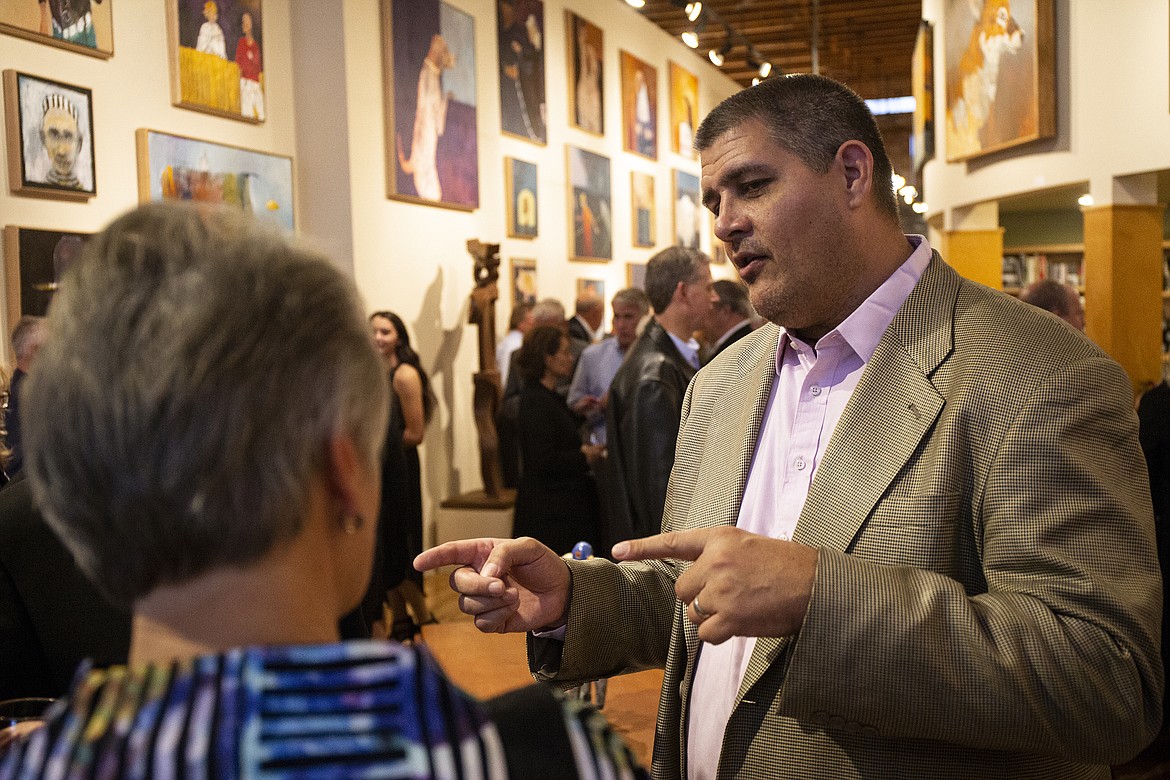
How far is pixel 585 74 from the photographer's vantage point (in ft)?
38.8

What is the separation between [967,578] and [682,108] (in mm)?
14128

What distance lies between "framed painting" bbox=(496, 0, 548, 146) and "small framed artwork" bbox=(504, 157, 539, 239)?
312 mm

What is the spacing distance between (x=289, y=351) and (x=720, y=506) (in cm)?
122

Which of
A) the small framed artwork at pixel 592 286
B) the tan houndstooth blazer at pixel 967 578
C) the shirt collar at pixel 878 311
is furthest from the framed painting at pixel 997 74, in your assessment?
the tan houndstooth blazer at pixel 967 578

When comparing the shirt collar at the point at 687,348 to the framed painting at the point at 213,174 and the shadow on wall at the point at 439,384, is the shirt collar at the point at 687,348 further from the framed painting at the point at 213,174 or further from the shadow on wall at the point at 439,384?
the shadow on wall at the point at 439,384

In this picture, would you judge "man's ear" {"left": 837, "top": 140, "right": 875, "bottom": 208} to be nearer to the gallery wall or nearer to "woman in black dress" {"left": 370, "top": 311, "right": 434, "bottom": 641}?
the gallery wall

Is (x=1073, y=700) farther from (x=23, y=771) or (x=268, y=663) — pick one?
(x=23, y=771)

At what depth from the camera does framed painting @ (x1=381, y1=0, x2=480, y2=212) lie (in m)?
8.36

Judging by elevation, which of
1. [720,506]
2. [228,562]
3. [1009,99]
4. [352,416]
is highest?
[1009,99]

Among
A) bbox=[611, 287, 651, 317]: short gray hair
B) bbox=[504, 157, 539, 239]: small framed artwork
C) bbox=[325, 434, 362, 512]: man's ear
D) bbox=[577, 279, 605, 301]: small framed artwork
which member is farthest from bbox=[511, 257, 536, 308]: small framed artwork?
bbox=[325, 434, 362, 512]: man's ear

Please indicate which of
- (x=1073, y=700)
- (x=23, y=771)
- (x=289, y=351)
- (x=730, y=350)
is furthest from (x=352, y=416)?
(x=730, y=350)

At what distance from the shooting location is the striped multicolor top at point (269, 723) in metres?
0.77

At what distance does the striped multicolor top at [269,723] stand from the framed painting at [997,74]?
910cm

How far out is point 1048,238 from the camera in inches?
513
